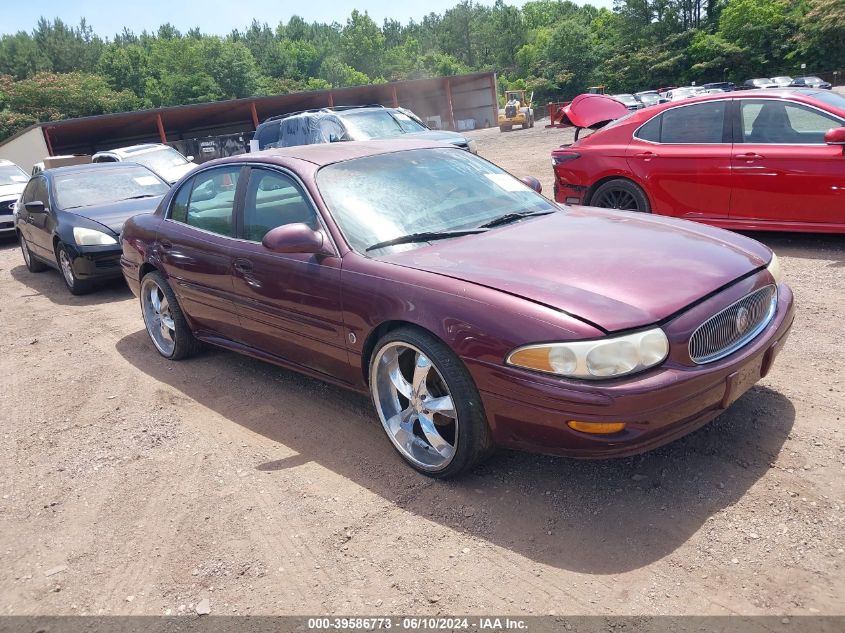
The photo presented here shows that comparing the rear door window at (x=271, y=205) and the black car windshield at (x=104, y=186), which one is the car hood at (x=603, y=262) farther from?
the black car windshield at (x=104, y=186)

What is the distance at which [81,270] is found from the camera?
8.12m

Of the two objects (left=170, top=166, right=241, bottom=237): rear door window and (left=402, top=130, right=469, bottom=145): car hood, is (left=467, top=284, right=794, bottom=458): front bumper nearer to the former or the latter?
(left=170, top=166, right=241, bottom=237): rear door window

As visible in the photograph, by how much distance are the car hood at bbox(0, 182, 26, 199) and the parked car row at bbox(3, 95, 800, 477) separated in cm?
1086

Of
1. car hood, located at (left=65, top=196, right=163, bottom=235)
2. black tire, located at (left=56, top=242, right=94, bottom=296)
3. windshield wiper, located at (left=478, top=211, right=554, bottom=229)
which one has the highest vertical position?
windshield wiper, located at (left=478, top=211, right=554, bottom=229)

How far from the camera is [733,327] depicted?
122 inches

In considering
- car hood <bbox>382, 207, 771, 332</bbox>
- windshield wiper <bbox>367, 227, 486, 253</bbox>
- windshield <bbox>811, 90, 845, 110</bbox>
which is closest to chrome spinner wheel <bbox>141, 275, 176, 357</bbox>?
windshield wiper <bbox>367, 227, 486, 253</bbox>

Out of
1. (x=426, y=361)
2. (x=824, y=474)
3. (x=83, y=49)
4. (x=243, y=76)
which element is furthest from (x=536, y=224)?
(x=83, y=49)

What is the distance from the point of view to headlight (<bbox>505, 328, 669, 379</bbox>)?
273 cm

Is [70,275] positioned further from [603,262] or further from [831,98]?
[831,98]

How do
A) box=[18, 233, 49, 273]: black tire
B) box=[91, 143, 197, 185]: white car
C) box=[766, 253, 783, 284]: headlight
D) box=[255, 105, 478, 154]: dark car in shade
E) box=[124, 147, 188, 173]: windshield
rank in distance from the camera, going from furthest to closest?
box=[124, 147, 188, 173]: windshield, box=[91, 143, 197, 185]: white car, box=[255, 105, 478, 154]: dark car in shade, box=[18, 233, 49, 273]: black tire, box=[766, 253, 783, 284]: headlight

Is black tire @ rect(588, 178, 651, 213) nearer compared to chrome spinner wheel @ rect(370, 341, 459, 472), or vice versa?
chrome spinner wheel @ rect(370, 341, 459, 472)

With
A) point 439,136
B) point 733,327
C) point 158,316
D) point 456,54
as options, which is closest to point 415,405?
point 733,327

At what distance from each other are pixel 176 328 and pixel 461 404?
303 cm

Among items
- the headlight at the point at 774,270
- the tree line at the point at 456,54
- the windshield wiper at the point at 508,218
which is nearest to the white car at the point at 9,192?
the windshield wiper at the point at 508,218
